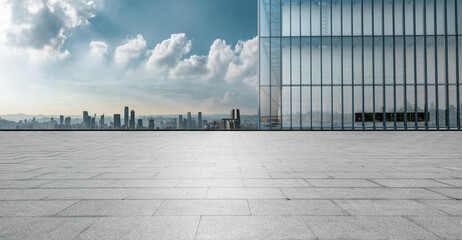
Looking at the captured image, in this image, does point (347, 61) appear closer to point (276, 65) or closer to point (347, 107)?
point (347, 107)

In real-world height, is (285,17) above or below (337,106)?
above

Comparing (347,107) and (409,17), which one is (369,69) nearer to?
(347,107)

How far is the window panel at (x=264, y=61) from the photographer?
89.8ft

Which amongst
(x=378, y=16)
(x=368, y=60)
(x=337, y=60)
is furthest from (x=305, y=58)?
(x=378, y=16)

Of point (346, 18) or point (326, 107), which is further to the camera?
point (346, 18)

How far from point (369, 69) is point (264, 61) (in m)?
10.7

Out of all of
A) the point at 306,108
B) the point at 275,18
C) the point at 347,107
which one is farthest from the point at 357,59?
the point at 275,18

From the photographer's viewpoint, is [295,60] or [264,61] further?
[264,61]

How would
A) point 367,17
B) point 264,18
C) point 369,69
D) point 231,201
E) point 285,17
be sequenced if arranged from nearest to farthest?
point 231,201 < point 369,69 < point 367,17 < point 285,17 < point 264,18

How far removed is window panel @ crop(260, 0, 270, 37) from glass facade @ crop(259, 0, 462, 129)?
2412mm

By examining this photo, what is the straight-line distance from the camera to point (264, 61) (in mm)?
27578

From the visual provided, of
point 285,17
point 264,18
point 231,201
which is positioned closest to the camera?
point 231,201

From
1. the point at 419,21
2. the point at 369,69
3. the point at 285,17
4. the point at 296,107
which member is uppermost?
the point at 285,17

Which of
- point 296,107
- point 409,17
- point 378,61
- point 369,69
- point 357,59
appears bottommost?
point 296,107
